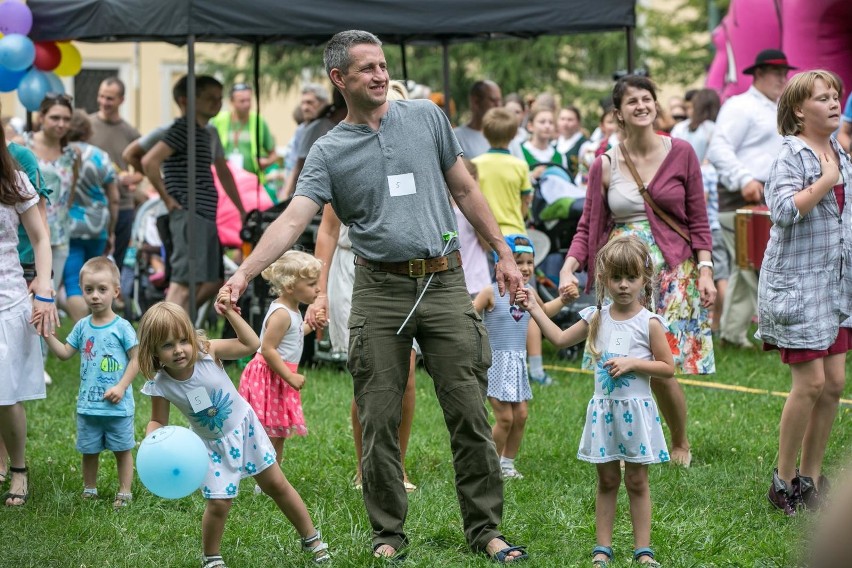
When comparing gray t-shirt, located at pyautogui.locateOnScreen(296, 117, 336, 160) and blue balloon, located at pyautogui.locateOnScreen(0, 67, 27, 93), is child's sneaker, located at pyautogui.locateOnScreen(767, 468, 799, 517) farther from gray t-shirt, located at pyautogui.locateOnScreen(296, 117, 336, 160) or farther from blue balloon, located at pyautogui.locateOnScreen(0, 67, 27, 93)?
blue balloon, located at pyautogui.locateOnScreen(0, 67, 27, 93)

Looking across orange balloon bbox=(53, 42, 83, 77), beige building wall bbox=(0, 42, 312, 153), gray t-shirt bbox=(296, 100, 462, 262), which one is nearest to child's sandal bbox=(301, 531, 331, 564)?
gray t-shirt bbox=(296, 100, 462, 262)

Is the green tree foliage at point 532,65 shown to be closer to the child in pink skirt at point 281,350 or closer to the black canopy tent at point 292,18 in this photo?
the black canopy tent at point 292,18

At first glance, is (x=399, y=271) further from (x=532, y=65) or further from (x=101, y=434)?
(x=532, y=65)

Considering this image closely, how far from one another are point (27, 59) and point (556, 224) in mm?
4400

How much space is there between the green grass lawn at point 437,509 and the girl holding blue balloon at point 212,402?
367 mm

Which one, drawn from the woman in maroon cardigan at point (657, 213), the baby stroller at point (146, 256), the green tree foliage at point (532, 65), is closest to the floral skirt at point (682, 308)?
the woman in maroon cardigan at point (657, 213)

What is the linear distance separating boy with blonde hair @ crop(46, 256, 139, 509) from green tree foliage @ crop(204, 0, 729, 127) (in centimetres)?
2027

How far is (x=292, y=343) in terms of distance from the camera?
6320 mm

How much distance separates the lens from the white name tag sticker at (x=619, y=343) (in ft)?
15.7

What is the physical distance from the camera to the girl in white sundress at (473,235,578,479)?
649cm

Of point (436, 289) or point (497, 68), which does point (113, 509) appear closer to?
point (436, 289)

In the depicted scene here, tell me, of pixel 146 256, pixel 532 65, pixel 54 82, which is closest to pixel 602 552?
pixel 54 82

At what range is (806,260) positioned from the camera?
18.2 ft

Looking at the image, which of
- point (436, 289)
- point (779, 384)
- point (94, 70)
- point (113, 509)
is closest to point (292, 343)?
point (113, 509)
